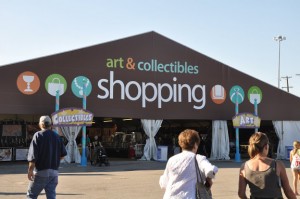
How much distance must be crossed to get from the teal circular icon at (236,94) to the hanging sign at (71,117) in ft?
30.2

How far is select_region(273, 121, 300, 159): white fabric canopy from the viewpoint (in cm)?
2739

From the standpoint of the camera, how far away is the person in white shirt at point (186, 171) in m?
4.37

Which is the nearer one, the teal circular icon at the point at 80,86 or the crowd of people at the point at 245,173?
the crowd of people at the point at 245,173

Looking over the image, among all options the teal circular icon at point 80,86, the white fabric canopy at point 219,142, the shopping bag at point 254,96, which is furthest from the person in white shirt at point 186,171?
the shopping bag at point 254,96

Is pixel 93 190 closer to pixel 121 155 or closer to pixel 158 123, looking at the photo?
pixel 158 123

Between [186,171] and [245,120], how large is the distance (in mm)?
21101

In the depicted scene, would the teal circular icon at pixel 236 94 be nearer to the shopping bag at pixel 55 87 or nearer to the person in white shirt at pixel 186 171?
the shopping bag at pixel 55 87

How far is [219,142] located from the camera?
26.0m

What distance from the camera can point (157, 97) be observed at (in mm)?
24516

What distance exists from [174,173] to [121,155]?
24709 millimetres

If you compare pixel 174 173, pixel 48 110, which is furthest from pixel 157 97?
pixel 174 173

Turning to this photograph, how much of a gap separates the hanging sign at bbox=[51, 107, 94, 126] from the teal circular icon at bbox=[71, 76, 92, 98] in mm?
1534

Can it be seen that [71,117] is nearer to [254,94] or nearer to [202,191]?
[254,94]

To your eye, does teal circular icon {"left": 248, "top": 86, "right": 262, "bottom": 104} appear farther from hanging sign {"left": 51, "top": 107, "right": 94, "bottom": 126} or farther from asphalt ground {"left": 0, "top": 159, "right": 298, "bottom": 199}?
asphalt ground {"left": 0, "top": 159, "right": 298, "bottom": 199}
